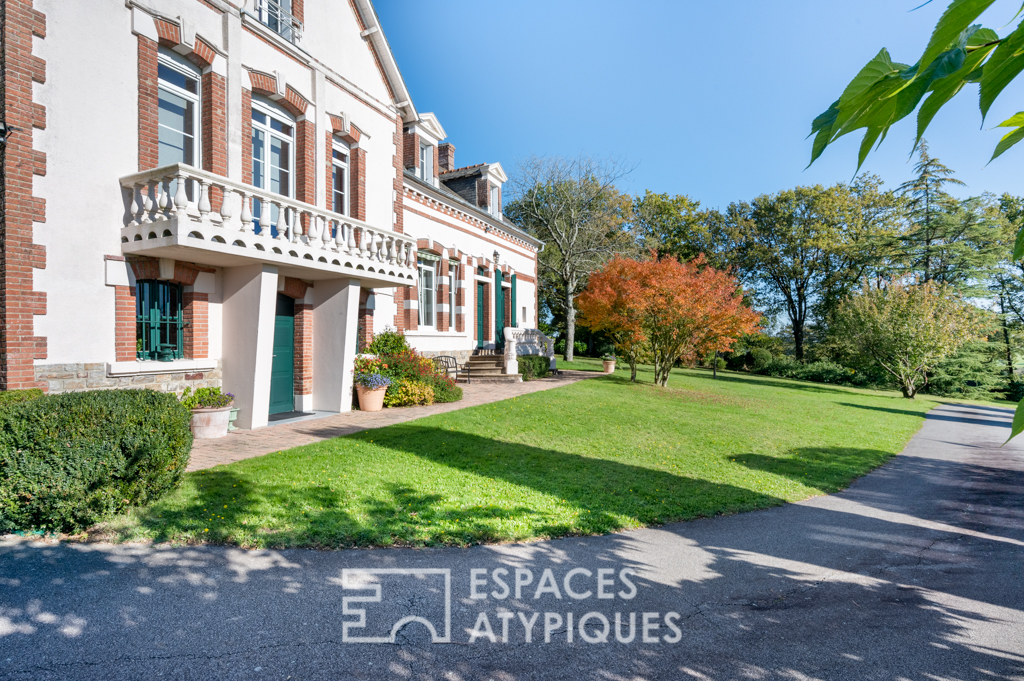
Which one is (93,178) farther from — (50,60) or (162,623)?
(162,623)

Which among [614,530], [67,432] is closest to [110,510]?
[67,432]

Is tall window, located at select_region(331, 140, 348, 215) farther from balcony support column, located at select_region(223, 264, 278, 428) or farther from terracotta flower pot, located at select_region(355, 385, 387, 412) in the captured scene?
terracotta flower pot, located at select_region(355, 385, 387, 412)

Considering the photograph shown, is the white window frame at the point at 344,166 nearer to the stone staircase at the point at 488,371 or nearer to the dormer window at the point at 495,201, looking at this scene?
the stone staircase at the point at 488,371

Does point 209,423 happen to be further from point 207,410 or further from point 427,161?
point 427,161

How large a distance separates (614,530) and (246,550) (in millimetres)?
3451

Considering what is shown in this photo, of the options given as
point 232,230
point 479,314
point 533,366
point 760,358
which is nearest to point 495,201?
point 479,314

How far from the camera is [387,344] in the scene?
13.6m

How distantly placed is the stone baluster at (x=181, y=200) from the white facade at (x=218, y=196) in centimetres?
2

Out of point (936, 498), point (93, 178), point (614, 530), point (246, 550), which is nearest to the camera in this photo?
point (246, 550)

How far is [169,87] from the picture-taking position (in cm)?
928

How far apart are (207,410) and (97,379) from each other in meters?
1.58

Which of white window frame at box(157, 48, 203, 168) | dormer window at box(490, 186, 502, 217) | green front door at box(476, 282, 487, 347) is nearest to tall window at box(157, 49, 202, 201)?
white window frame at box(157, 48, 203, 168)

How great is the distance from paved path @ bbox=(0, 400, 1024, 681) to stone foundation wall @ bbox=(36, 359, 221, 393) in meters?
3.89

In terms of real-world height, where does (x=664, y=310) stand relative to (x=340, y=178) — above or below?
below
